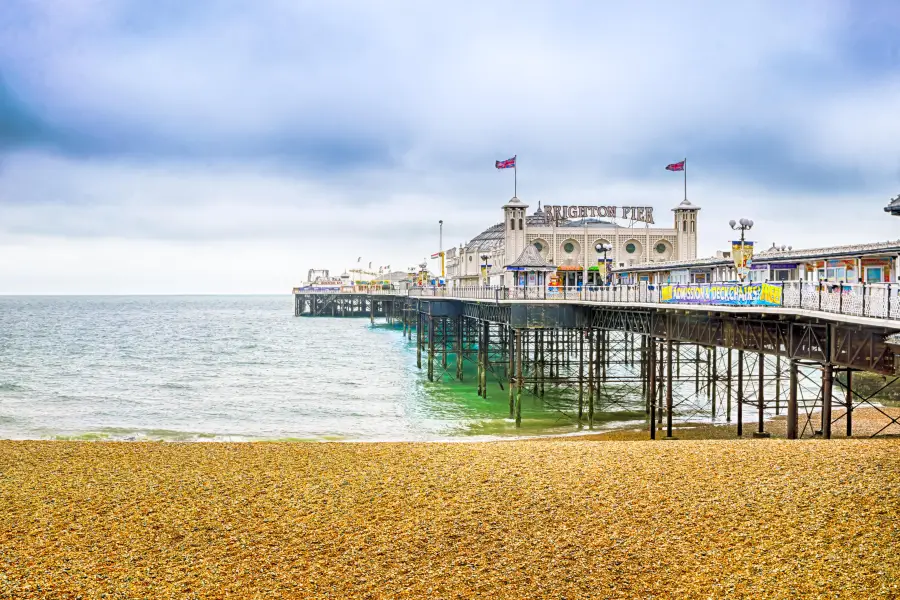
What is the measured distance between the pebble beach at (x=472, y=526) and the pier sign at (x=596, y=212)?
47.3 meters

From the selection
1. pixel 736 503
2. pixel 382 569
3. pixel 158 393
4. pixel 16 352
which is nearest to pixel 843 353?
pixel 736 503

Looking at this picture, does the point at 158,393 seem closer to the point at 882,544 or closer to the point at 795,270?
the point at 795,270

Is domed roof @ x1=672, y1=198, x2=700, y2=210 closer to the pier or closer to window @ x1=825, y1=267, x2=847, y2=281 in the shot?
the pier

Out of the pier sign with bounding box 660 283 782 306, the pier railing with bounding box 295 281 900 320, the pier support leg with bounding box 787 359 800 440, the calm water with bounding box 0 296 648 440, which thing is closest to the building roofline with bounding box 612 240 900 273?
the pier railing with bounding box 295 281 900 320

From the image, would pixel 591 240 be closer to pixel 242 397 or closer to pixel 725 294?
pixel 242 397

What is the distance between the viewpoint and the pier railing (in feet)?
50.8

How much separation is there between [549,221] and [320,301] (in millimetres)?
90678

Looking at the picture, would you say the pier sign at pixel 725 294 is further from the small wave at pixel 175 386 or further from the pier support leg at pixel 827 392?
the small wave at pixel 175 386

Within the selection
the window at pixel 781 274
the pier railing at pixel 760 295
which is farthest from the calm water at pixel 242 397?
the window at pixel 781 274

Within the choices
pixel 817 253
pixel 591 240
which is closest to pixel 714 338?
pixel 817 253

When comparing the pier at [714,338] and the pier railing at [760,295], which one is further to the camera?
the pier at [714,338]

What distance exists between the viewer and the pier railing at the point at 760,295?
50.8ft

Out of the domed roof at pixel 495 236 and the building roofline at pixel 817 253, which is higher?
the domed roof at pixel 495 236

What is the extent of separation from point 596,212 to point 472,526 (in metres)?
53.5
